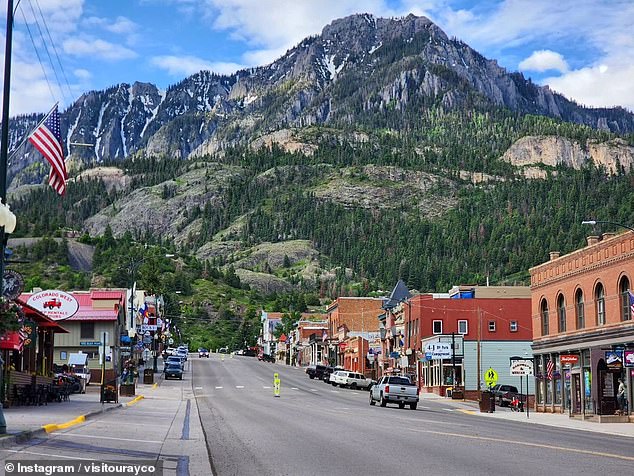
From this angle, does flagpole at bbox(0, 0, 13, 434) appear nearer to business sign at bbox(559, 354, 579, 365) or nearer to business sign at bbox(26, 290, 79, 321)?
business sign at bbox(26, 290, 79, 321)

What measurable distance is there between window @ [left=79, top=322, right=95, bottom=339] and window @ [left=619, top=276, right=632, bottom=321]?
45.7m

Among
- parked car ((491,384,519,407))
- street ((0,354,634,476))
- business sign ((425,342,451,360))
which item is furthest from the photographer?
business sign ((425,342,451,360))

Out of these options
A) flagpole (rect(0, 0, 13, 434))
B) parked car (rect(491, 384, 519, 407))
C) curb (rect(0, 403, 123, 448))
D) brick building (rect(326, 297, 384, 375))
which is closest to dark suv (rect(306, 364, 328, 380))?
brick building (rect(326, 297, 384, 375))

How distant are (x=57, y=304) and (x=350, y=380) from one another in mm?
50559

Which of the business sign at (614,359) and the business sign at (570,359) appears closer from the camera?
the business sign at (614,359)

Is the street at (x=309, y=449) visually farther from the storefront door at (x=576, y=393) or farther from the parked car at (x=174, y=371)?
the parked car at (x=174, y=371)

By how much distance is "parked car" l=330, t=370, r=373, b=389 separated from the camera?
84938mm

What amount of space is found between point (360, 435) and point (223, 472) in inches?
388

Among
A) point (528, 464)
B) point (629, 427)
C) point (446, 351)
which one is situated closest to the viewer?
point (528, 464)

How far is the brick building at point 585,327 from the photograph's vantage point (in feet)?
150

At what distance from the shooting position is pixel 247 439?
24.5m

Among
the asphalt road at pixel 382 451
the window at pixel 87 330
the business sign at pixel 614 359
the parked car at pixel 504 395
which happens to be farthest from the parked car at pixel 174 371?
the asphalt road at pixel 382 451

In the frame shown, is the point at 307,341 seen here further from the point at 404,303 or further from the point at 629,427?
the point at 629,427

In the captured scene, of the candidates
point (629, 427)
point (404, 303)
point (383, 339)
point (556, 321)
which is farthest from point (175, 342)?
point (629, 427)
